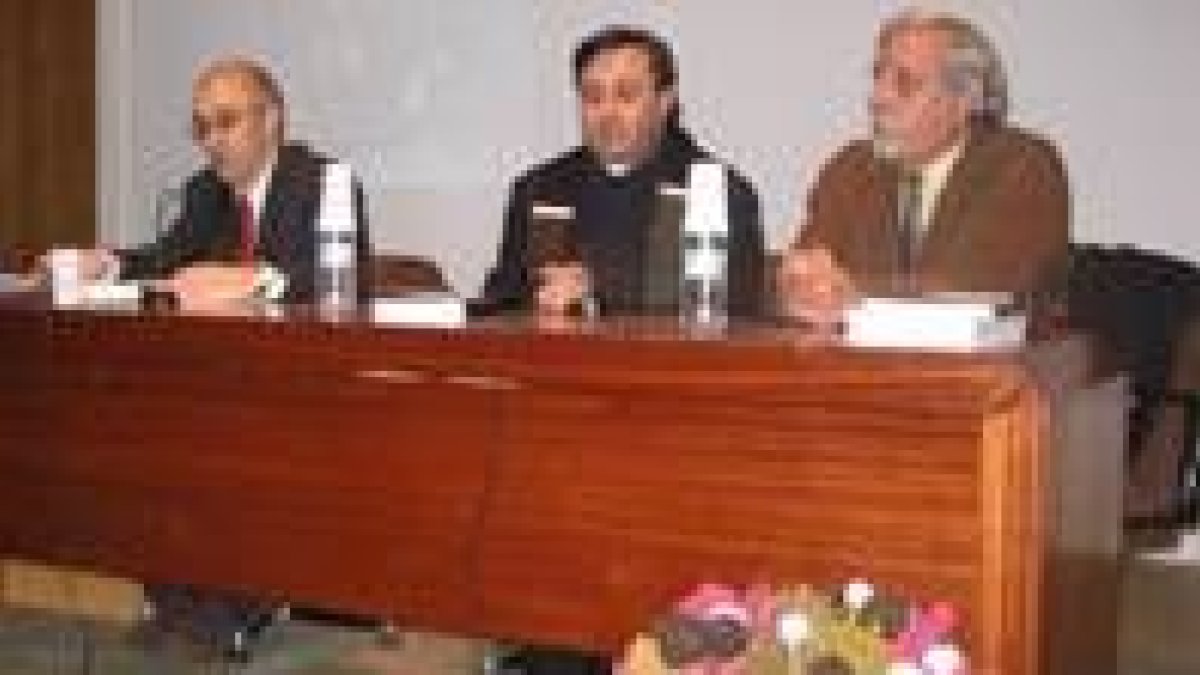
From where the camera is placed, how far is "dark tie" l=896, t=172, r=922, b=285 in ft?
8.82

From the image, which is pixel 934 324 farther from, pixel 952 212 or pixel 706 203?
pixel 952 212

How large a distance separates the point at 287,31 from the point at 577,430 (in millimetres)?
3475

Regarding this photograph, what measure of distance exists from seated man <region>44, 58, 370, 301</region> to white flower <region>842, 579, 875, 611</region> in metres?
1.35

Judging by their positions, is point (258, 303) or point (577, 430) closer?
point (577, 430)

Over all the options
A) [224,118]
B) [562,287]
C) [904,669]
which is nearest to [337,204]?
[562,287]

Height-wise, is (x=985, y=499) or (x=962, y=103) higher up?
(x=962, y=103)

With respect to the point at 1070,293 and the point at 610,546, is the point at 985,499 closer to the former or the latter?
the point at 610,546

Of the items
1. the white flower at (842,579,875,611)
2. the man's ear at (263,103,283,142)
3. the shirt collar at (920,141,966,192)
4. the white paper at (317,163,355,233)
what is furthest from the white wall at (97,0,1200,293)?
the white flower at (842,579,875,611)

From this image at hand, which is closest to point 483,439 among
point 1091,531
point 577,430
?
point 577,430

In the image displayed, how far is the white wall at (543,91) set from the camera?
12.8 ft

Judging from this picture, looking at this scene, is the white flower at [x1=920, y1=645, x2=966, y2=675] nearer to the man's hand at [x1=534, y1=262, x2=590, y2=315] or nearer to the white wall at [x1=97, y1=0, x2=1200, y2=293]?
the man's hand at [x1=534, y1=262, x2=590, y2=315]

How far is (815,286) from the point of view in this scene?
223 cm

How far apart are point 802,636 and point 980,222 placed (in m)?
1.04

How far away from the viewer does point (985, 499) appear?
1.77 meters
